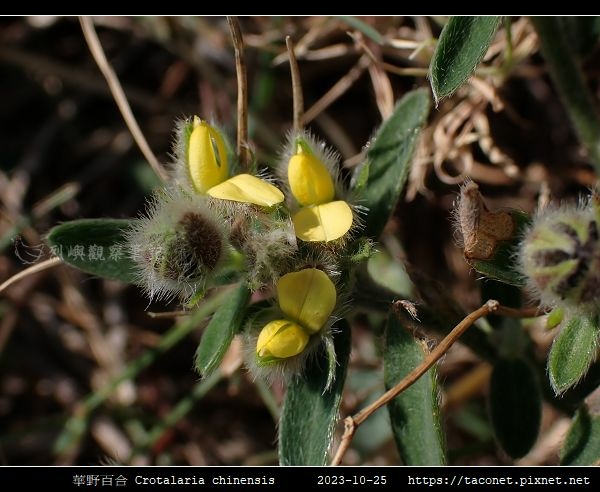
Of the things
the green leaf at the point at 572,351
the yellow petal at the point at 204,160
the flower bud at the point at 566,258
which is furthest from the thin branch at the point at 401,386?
the yellow petal at the point at 204,160

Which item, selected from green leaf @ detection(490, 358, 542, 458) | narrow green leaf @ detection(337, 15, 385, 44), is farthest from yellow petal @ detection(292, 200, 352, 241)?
narrow green leaf @ detection(337, 15, 385, 44)

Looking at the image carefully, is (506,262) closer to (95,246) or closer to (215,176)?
(215,176)

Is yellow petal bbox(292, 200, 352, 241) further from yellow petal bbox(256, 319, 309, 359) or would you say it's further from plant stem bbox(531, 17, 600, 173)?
plant stem bbox(531, 17, 600, 173)

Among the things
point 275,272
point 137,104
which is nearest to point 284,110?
point 137,104

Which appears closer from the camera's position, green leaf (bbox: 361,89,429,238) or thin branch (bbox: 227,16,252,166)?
green leaf (bbox: 361,89,429,238)
